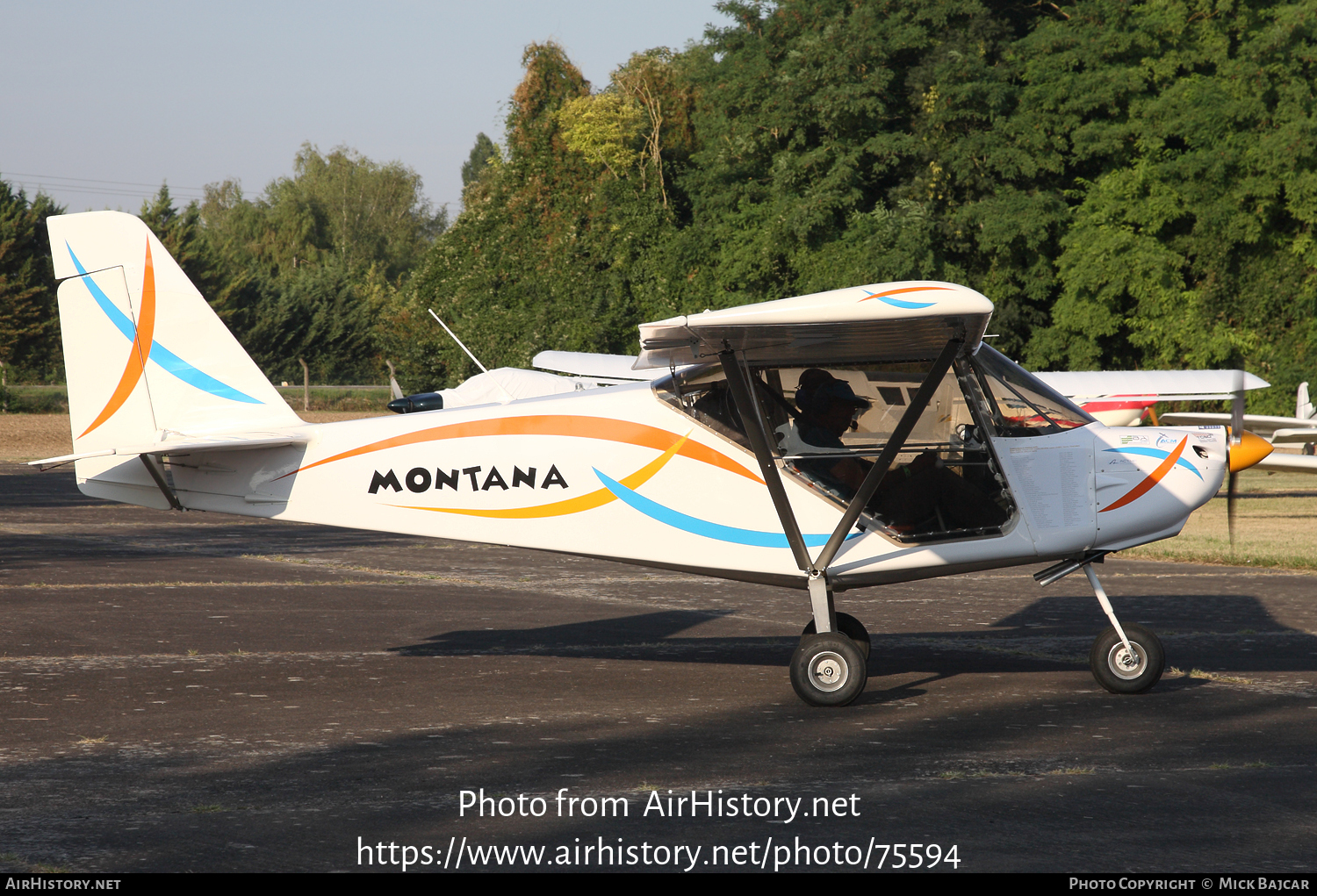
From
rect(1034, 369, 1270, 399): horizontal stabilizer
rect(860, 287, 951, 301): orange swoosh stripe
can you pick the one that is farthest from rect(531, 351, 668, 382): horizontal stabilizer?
rect(860, 287, 951, 301): orange swoosh stripe

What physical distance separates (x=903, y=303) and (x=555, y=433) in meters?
2.68

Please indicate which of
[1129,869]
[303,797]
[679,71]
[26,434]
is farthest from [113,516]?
[679,71]

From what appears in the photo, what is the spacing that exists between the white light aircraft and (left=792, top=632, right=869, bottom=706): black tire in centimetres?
1

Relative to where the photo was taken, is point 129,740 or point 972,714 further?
point 972,714

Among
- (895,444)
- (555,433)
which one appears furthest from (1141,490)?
(555,433)

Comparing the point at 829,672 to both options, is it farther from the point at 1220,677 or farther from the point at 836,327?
the point at 1220,677

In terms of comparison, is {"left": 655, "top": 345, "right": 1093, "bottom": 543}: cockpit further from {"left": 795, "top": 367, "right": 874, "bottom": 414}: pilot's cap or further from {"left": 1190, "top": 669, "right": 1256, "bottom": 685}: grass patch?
{"left": 1190, "top": 669, "right": 1256, "bottom": 685}: grass patch

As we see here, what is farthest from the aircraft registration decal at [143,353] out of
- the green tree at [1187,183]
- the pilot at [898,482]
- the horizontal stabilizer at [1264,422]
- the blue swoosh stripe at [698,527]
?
the green tree at [1187,183]

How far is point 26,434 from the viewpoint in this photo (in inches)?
1858

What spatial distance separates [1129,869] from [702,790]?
1889mm

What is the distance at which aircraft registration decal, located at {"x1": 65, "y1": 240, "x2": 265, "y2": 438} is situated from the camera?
8281 millimetres

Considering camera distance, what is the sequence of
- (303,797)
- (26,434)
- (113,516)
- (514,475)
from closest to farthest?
(303,797), (514,475), (113,516), (26,434)

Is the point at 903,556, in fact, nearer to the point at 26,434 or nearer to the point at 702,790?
the point at 702,790

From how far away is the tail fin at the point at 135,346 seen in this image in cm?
827
